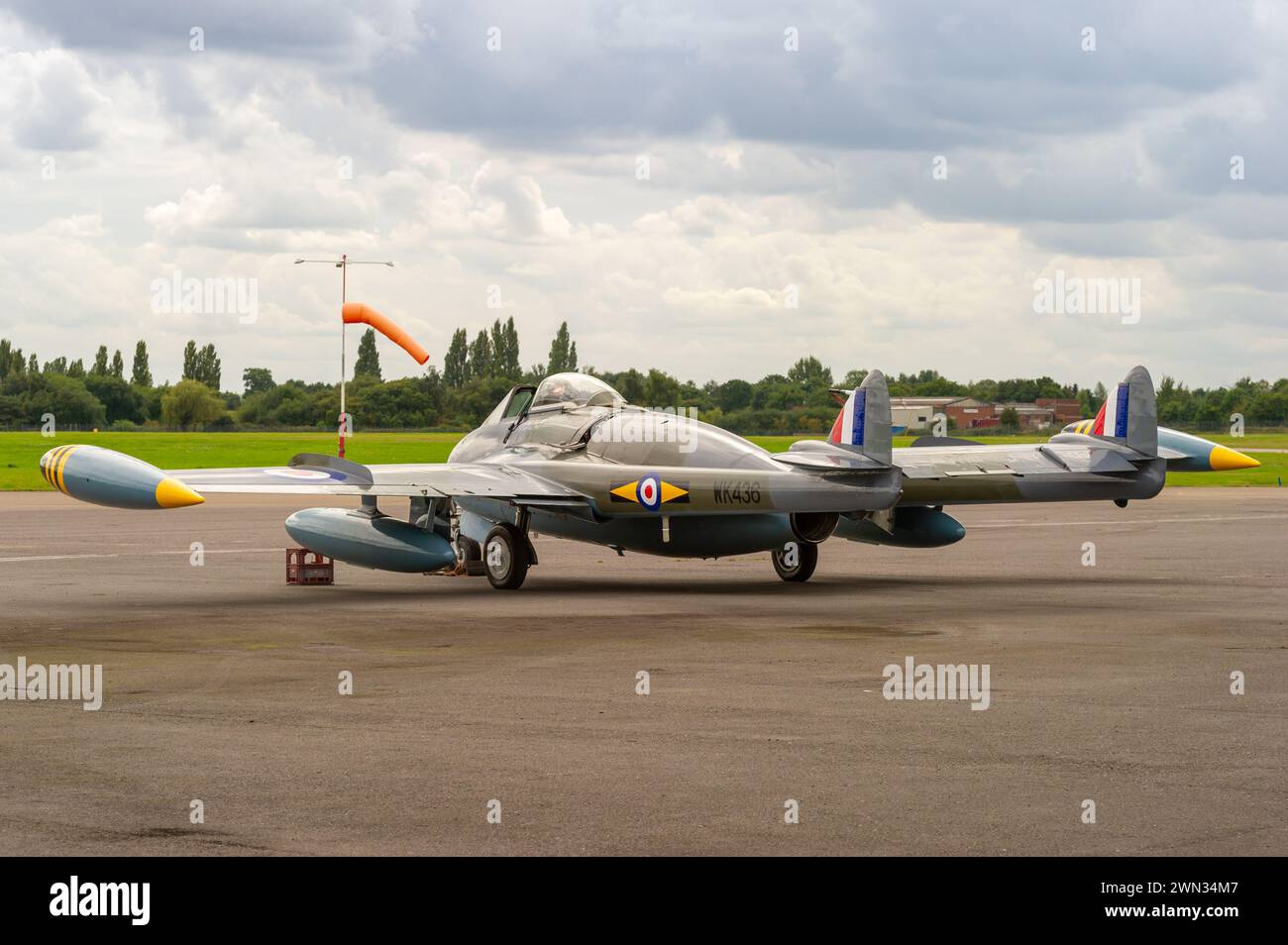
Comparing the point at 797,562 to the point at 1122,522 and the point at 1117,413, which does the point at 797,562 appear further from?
the point at 1122,522

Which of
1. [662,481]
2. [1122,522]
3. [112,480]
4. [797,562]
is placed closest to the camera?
[112,480]

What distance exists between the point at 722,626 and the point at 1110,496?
26.8 ft

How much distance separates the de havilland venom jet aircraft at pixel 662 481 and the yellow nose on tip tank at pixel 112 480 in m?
0.04

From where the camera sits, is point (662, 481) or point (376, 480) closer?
point (662, 481)

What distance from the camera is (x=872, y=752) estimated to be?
33.1 ft

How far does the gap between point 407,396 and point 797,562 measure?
9328 centimetres

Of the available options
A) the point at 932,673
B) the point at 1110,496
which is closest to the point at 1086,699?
the point at 932,673

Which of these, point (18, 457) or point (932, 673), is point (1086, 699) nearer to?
point (932, 673)

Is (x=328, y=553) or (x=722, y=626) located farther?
(x=328, y=553)

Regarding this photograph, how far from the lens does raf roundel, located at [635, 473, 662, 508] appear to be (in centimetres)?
2097

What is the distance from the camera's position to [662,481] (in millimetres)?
20953

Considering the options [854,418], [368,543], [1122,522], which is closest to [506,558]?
[368,543]

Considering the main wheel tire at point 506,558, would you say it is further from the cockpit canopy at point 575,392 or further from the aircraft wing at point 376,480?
the cockpit canopy at point 575,392

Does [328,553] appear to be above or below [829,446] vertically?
below
